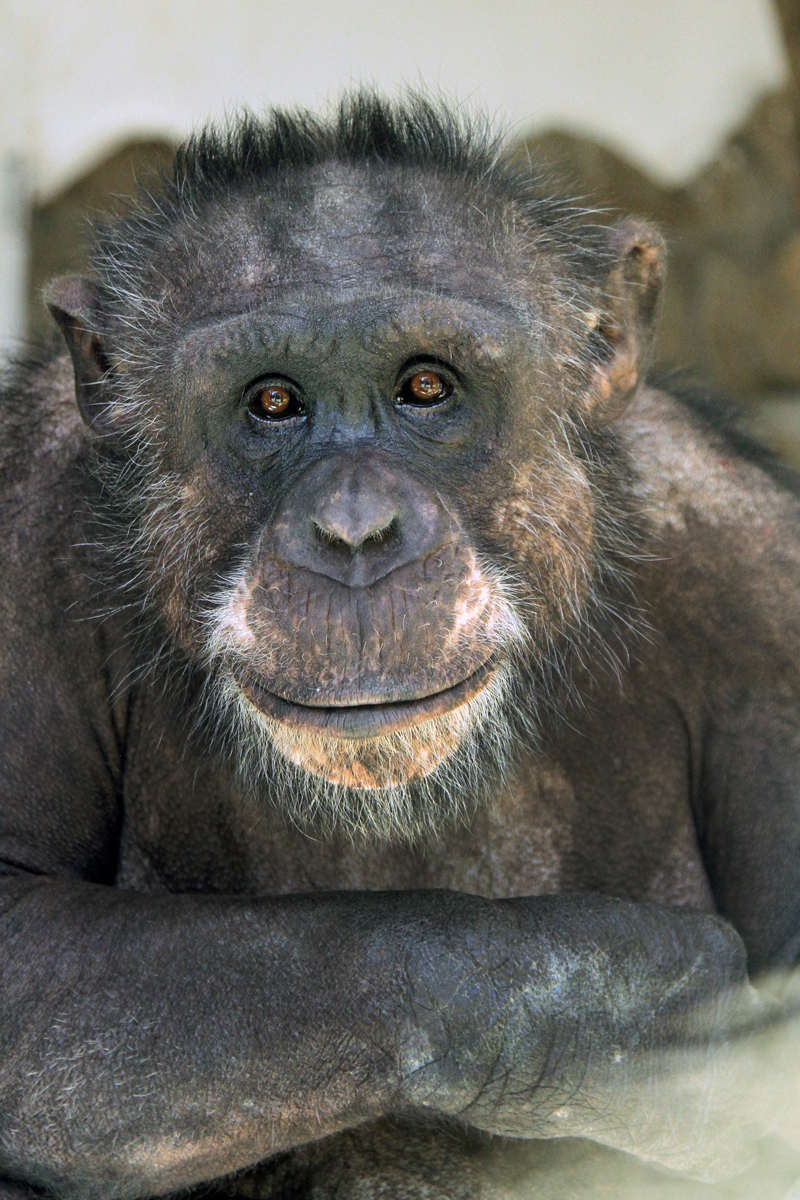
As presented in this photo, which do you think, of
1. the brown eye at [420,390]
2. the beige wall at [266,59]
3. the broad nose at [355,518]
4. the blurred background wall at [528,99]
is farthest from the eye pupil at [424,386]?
the beige wall at [266,59]

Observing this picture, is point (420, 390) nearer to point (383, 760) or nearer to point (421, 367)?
point (421, 367)

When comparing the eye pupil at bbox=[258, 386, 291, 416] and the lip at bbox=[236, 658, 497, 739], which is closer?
the lip at bbox=[236, 658, 497, 739]

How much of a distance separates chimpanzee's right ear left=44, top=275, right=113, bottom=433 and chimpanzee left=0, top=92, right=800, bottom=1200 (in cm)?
1

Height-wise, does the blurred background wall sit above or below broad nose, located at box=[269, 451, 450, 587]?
above

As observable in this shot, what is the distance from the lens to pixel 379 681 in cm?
297

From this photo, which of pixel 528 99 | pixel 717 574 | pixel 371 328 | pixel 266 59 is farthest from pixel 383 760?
pixel 528 99

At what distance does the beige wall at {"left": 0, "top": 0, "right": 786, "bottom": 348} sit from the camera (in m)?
7.19

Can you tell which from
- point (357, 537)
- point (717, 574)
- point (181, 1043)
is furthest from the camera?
point (717, 574)

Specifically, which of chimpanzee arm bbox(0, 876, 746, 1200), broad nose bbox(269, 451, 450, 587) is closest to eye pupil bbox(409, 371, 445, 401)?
broad nose bbox(269, 451, 450, 587)

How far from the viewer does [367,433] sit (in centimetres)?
327

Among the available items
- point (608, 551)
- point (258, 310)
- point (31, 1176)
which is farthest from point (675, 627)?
point (31, 1176)

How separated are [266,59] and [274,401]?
15.1 feet

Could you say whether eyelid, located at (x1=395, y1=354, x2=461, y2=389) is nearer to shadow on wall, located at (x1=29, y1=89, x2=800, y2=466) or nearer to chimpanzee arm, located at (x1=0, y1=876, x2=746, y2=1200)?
chimpanzee arm, located at (x1=0, y1=876, x2=746, y2=1200)

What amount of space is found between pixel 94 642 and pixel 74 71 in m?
4.48
